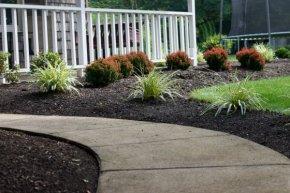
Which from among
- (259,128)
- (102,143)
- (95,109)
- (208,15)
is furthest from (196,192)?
(208,15)

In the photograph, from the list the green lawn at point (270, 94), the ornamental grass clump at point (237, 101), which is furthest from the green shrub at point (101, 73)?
the ornamental grass clump at point (237, 101)

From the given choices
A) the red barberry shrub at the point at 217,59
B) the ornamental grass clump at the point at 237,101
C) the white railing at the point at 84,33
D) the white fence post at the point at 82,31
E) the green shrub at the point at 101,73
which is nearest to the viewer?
the ornamental grass clump at the point at 237,101

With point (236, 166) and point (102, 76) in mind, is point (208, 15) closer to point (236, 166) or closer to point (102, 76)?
point (102, 76)

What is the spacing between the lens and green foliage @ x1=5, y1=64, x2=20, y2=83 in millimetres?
9133

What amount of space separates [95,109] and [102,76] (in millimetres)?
1634

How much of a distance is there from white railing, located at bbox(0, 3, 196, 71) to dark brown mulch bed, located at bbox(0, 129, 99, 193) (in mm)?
4748

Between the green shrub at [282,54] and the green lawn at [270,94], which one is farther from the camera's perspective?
the green shrub at [282,54]

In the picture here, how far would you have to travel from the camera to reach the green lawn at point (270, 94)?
710 centimetres

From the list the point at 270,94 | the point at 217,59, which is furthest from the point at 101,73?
the point at 217,59

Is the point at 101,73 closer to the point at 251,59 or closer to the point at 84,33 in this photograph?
the point at 84,33

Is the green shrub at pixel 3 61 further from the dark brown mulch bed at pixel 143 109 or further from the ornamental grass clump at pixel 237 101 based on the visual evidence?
the ornamental grass clump at pixel 237 101

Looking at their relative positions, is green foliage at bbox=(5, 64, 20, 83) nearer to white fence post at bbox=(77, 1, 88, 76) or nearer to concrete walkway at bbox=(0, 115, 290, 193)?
white fence post at bbox=(77, 1, 88, 76)

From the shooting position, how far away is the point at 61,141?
5.24 meters

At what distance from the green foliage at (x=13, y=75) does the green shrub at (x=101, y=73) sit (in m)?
1.23
